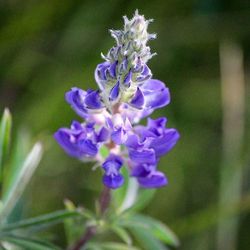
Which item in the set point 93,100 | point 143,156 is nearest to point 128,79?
point 93,100

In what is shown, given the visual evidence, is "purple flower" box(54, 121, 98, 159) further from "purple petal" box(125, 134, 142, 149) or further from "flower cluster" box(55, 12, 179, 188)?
"purple petal" box(125, 134, 142, 149)

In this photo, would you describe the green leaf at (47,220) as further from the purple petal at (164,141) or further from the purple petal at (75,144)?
the purple petal at (164,141)

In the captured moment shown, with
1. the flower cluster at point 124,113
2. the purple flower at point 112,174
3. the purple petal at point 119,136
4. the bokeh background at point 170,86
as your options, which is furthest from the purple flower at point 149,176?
the bokeh background at point 170,86

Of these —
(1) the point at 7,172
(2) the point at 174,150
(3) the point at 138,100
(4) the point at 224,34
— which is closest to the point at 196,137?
(2) the point at 174,150

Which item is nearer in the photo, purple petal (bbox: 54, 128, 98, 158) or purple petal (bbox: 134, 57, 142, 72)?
purple petal (bbox: 134, 57, 142, 72)

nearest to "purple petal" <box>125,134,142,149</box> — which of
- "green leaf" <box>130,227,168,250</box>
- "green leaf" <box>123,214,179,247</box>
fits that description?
A: "green leaf" <box>123,214,179,247</box>

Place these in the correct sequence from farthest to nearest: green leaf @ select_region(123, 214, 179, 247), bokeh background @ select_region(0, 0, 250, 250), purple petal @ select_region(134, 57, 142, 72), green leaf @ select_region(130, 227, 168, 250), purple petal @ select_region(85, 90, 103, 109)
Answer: bokeh background @ select_region(0, 0, 250, 250) → green leaf @ select_region(130, 227, 168, 250) → green leaf @ select_region(123, 214, 179, 247) → purple petal @ select_region(85, 90, 103, 109) → purple petal @ select_region(134, 57, 142, 72)

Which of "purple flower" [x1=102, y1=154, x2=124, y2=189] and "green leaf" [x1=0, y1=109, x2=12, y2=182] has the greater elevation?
"green leaf" [x1=0, y1=109, x2=12, y2=182]

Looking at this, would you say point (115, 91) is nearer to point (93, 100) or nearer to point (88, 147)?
point (93, 100)
